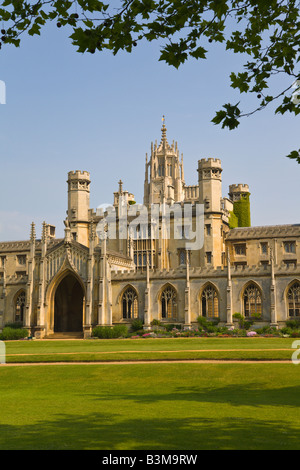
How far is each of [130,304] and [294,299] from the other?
1434 centimetres

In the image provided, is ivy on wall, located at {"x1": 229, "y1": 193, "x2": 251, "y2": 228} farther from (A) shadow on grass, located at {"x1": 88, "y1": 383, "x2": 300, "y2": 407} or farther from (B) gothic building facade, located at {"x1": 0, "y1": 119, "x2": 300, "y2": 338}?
(A) shadow on grass, located at {"x1": 88, "y1": 383, "x2": 300, "y2": 407}

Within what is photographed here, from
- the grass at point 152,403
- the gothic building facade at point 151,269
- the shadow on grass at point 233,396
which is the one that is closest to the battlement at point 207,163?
the gothic building facade at point 151,269

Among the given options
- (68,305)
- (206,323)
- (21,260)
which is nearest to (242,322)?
(206,323)

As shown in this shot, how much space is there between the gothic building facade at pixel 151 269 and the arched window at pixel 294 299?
0.08m

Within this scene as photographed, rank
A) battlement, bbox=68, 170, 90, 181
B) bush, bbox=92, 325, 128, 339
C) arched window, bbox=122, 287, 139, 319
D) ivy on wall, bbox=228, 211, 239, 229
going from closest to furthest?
bush, bbox=92, 325, 128, 339 < arched window, bbox=122, 287, 139, 319 < battlement, bbox=68, 170, 90, 181 < ivy on wall, bbox=228, 211, 239, 229

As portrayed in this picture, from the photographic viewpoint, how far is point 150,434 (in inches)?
441

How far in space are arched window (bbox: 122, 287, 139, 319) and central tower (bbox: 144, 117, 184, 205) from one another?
33067 millimetres

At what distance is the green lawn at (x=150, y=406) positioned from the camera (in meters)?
10.7

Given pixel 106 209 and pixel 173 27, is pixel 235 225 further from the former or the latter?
pixel 173 27

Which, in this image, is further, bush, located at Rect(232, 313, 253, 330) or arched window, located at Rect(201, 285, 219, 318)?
arched window, located at Rect(201, 285, 219, 318)

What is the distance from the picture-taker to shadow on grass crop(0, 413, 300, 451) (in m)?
10.2

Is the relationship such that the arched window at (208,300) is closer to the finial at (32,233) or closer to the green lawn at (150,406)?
the finial at (32,233)

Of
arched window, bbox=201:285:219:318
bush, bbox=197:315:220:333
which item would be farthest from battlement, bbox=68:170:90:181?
bush, bbox=197:315:220:333

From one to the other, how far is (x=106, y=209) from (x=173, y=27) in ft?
193
